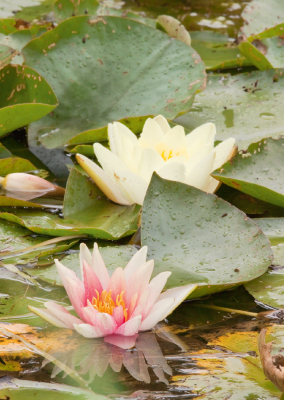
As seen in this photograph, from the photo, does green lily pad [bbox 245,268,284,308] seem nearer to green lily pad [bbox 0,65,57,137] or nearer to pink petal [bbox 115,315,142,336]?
pink petal [bbox 115,315,142,336]

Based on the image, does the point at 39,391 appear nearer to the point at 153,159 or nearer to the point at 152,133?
the point at 153,159

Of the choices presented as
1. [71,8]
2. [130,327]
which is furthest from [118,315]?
[71,8]

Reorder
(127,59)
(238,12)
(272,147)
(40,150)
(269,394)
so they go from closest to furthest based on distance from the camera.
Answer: (269,394)
(272,147)
(40,150)
(127,59)
(238,12)

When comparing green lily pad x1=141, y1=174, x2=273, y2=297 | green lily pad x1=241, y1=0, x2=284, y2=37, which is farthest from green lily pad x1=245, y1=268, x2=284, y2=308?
green lily pad x1=241, y1=0, x2=284, y2=37

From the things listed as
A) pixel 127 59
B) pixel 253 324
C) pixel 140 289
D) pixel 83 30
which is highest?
pixel 83 30

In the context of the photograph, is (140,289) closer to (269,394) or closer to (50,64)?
(269,394)

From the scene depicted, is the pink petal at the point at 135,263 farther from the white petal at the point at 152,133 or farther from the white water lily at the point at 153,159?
the white petal at the point at 152,133

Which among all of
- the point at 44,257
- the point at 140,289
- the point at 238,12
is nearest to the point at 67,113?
the point at 44,257
